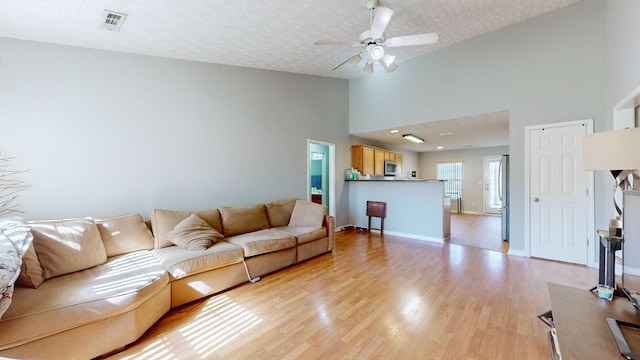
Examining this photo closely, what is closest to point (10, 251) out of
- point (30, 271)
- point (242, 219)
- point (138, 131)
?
point (30, 271)

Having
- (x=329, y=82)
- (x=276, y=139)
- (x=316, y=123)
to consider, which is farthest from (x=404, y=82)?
(x=276, y=139)

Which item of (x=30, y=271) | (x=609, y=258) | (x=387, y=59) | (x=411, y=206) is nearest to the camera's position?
(x=609, y=258)

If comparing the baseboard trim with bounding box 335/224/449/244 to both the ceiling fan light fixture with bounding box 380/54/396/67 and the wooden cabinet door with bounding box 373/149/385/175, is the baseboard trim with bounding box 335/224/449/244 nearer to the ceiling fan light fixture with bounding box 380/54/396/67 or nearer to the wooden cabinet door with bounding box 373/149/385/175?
the wooden cabinet door with bounding box 373/149/385/175

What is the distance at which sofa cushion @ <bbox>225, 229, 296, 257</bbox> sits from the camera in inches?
113

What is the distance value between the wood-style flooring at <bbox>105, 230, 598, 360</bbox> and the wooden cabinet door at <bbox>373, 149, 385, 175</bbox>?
330 centimetres

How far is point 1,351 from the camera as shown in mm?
1375

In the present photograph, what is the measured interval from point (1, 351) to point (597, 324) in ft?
10.2

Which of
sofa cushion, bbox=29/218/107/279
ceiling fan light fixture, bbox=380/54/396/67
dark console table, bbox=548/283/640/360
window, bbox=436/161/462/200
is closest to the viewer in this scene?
dark console table, bbox=548/283/640/360

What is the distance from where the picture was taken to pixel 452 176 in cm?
895

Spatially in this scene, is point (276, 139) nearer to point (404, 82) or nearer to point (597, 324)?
point (404, 82)

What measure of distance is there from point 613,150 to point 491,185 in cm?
782

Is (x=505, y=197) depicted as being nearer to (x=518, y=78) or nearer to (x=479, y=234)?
(x=479, y=234)

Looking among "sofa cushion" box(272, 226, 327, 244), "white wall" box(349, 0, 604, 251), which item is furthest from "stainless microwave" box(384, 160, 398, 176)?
"sofa cushion" box(272, 226, 327, 244)

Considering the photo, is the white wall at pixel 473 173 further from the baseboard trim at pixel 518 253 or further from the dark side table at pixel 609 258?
the dark side table at pixel 609 258
